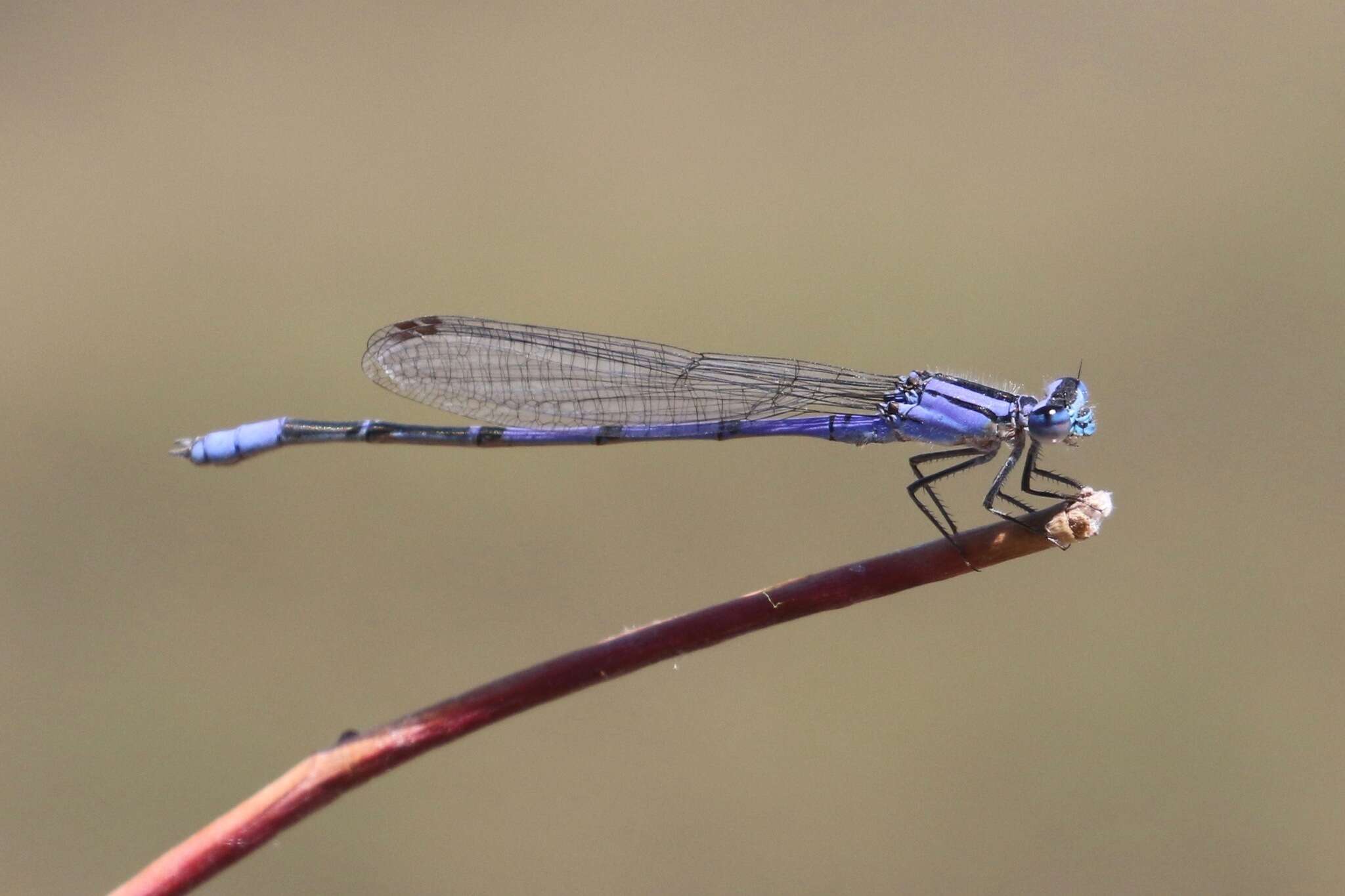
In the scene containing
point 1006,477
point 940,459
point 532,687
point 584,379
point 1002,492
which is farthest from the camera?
point 584,379

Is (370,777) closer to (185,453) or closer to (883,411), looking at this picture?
(185,453)

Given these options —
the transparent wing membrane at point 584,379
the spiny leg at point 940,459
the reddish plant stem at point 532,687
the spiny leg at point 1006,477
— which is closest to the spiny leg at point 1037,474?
the spiny leg at point 1006,477

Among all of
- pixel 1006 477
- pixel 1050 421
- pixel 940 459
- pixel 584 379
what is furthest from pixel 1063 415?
pixel 584 379

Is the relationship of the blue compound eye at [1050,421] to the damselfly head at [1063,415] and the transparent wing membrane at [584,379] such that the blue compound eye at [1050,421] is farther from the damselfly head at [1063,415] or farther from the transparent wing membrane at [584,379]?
the transparent wing membrane at [584,379]

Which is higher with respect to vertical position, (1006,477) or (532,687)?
(1006,477)

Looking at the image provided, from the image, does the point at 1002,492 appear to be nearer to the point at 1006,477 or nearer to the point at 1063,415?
the point at 1006,477
